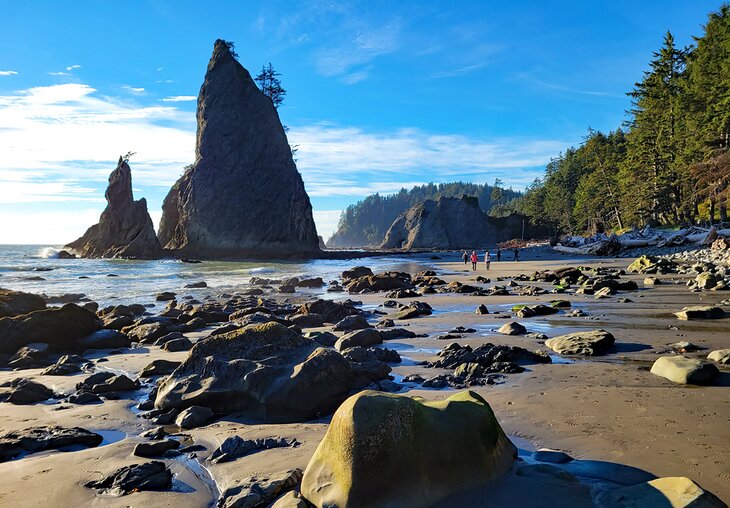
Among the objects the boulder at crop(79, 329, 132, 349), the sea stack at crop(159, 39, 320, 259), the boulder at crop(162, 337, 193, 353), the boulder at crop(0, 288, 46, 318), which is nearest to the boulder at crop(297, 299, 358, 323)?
the boulder at crop(162, 337, 193, 353)

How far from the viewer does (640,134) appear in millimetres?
45875

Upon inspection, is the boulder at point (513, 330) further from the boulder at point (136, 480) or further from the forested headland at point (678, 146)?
the forested headland at point (678, 146)

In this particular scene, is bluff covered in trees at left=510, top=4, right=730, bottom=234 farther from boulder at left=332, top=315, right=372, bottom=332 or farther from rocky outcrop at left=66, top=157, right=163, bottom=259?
rocky outcrop at left=66, top=157, right=163, bottom=259

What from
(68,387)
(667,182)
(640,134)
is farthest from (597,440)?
(640,134)

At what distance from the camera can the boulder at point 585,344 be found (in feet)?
23.7

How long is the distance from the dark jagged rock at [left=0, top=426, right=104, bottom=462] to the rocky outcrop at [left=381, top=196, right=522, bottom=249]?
10137 cm

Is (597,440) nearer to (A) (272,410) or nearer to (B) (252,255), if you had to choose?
(A) (272,410)

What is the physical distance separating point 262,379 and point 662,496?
155 inches

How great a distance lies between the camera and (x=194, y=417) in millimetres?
5117

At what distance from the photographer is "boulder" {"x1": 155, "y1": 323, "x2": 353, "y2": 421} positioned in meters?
5.16

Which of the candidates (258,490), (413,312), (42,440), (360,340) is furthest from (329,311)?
(258,490)

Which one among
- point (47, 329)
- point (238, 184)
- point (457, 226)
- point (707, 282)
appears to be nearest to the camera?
point (47, 329)

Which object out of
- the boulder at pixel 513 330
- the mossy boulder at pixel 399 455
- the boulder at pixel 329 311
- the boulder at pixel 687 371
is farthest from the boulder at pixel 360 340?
the mossy boulder at pixel 399 455

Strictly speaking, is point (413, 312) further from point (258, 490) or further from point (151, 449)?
point (258, 490)
